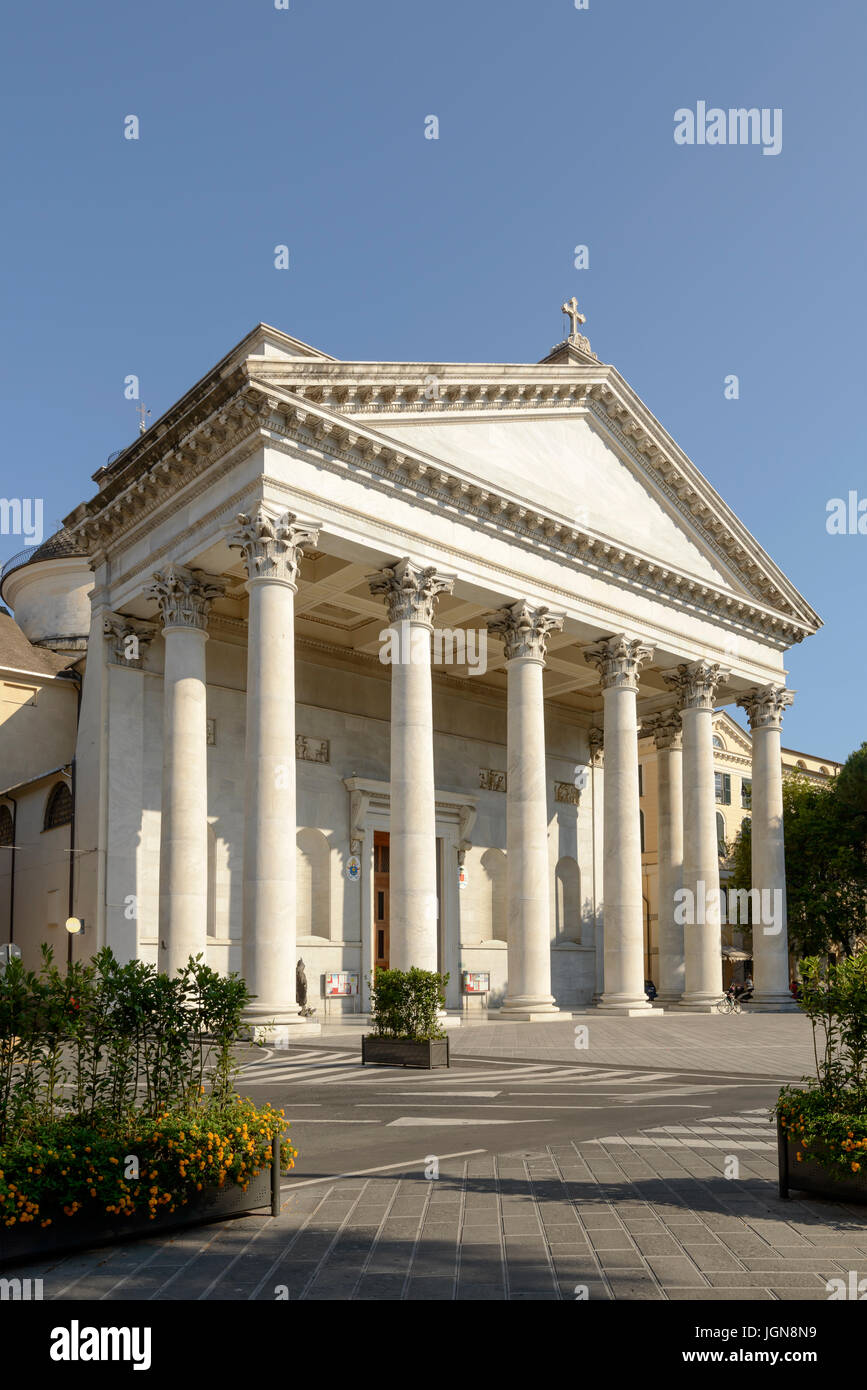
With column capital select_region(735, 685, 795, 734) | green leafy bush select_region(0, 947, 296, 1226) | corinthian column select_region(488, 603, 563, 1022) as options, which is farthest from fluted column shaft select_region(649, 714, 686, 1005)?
green leafy bush select_region(0, 947, 296, 1226)

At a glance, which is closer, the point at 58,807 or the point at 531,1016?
the point at 531,1016

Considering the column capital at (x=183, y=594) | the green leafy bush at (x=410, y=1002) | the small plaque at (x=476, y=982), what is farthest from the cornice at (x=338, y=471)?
the small plaque at (x=476, y=982)

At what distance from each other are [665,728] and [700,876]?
8098 mm

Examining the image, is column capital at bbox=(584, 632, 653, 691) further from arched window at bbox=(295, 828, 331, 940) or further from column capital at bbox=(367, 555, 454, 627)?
arched window at bbox=(295, 828, 331, 940)

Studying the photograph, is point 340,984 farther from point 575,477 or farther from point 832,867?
point 832,867

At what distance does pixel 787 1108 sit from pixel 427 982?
12417 mm

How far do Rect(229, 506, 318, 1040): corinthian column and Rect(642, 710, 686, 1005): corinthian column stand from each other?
18660 mm

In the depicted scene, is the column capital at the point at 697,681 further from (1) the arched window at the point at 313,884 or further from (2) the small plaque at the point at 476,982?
(1) the arched window at the point at 313,884

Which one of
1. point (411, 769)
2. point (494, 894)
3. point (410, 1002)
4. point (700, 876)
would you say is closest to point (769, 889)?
point (700, 876)

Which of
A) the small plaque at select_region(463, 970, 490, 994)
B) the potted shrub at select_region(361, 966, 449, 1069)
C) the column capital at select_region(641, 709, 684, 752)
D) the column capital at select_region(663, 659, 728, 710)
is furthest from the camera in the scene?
the column capital at select_region(641, 709, 684, 752)

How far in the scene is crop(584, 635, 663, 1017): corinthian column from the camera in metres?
35.1

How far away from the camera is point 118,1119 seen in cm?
858
